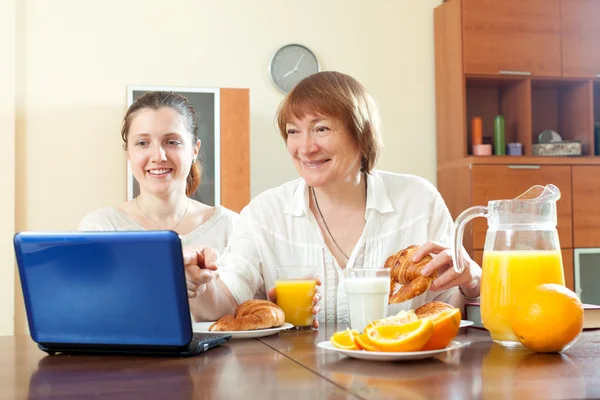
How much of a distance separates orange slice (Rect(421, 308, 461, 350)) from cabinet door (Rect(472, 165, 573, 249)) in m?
3.03

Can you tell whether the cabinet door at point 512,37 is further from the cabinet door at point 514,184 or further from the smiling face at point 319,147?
the smiling face at point 319,147

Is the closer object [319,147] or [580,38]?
[319,147]

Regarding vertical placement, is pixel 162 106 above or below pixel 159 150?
above

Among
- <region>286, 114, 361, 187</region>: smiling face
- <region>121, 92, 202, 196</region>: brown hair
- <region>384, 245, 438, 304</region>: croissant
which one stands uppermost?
<region>121, 92, 202, 196</region>: brown hair

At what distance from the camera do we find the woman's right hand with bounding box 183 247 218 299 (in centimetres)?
141

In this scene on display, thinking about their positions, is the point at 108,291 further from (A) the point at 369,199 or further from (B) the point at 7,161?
(B) the point at 7,161

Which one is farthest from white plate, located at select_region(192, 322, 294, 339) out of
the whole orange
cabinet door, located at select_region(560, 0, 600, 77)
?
cabinet door, located at select_region(560, 0, 600, 77)

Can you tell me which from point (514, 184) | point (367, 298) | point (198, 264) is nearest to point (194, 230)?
point (198, 264)

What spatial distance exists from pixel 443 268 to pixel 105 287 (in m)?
0.70

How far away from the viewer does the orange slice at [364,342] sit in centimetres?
114

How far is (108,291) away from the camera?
1.21m

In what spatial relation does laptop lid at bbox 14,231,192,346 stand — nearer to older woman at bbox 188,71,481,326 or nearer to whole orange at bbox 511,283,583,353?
whole orange at bbox 511,283,583,353

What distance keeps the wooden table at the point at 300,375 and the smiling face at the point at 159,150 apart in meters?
1.29

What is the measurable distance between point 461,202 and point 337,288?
2.44 m
